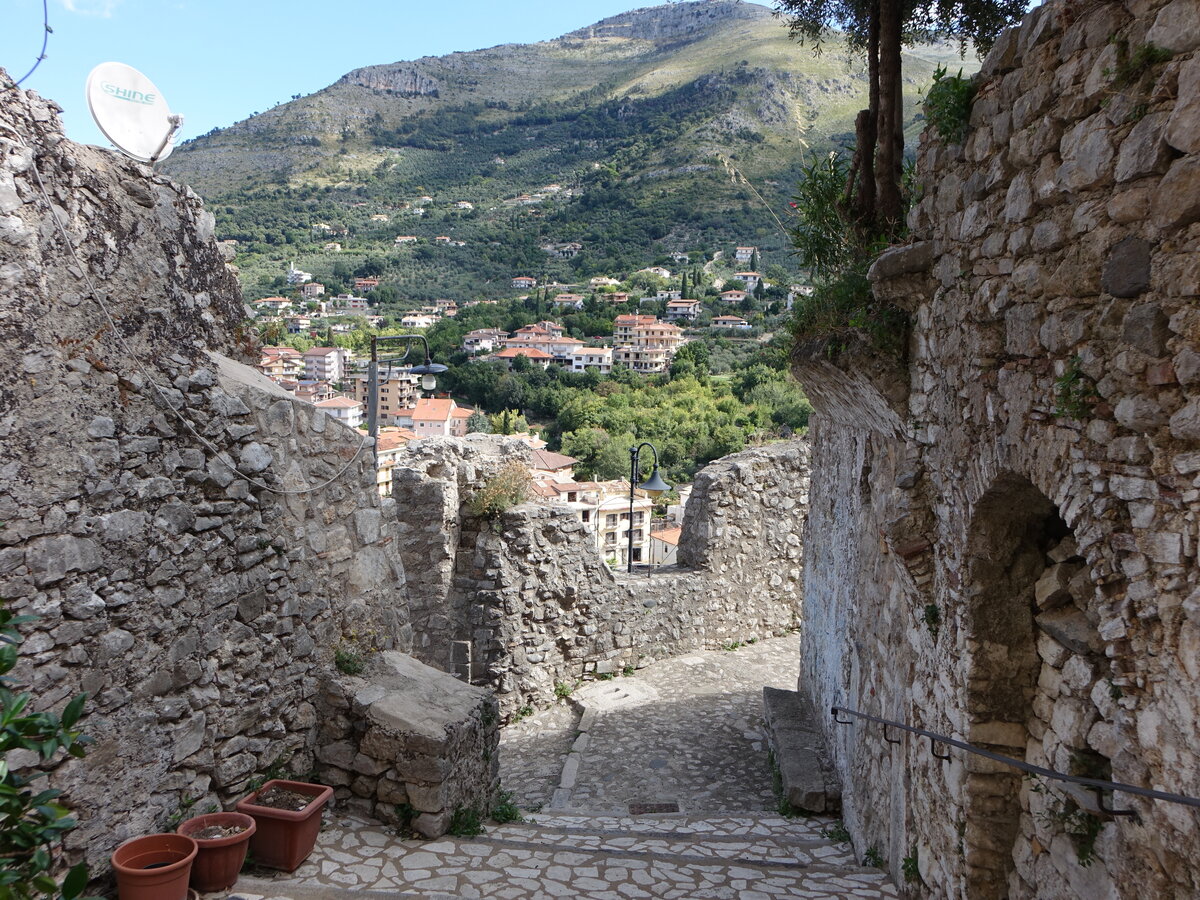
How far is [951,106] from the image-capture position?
3.78m

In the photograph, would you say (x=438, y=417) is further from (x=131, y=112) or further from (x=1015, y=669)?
(x=1015, y=669)

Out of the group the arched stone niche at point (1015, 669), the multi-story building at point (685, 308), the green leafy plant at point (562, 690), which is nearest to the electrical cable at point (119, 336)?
the arched stone niche at point (1015, 669)

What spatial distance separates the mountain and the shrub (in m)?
39.6

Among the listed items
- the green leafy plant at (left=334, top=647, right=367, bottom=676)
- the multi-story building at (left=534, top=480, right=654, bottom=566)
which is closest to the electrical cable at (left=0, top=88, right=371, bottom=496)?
the green leafy plant at (left=334, top=647, right=367, bottom=676)

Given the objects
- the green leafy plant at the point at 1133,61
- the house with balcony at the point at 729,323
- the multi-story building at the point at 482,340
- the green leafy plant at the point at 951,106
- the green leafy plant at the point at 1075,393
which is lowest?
the green leafy plant at the point at 1075,393

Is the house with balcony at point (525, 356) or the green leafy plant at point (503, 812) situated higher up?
the house with balcony at point (525, 356)

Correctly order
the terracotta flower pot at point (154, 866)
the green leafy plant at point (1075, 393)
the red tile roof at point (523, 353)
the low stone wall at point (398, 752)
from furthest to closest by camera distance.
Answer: the red tile roof at point (523, 353) < the low stone wall at point (398, 752) < the terracotta flower pot at point (154, 866) < the green leafy plant at point (1075, 393)

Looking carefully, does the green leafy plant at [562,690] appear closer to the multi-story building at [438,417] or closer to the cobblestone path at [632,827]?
the cobblestone path at [632,827]

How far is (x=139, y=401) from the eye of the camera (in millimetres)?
4465

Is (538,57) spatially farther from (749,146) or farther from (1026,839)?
(1026,839)

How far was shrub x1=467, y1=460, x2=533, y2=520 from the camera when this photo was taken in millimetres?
9703

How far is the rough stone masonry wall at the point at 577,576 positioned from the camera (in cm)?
966

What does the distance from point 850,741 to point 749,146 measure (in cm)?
5892

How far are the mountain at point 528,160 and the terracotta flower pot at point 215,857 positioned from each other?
4541cm
